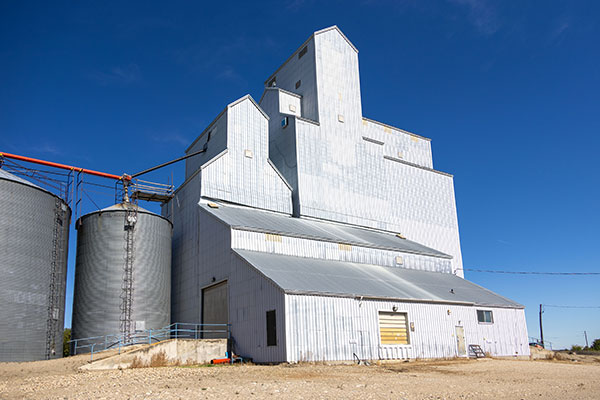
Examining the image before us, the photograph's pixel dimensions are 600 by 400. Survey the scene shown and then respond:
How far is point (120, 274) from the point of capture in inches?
1294

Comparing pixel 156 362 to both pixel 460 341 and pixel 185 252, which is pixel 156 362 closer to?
pixel 185 252

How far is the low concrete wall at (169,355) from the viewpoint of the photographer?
23.2 m

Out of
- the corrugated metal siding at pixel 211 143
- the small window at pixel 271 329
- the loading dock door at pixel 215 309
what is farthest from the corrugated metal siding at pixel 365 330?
the corrugated metal siding at pixel 211 143

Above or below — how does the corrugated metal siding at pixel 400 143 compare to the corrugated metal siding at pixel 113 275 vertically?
above

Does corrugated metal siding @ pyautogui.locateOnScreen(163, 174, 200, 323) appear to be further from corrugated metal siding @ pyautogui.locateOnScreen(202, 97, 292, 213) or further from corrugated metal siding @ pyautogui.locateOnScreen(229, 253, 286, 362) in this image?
corrugated metal siding @ pyautogui.locateOnScreen(229, 253, 286, 362)

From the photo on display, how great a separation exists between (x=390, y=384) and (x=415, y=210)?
35066 millimetres

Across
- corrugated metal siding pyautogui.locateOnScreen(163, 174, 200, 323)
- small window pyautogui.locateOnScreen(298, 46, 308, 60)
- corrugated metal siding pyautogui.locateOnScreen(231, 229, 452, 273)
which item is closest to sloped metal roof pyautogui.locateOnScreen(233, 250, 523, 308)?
corrugated metal siding pyautogui.locateOnScreen(231, 229, 452, 273)

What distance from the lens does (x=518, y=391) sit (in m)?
17.1

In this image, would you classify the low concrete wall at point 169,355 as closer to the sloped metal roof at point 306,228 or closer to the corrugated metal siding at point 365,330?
the corrugated metal siding at point 365,330

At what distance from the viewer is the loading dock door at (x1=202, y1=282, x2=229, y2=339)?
3052 centimetres

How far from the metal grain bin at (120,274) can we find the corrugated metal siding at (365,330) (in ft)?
40.1

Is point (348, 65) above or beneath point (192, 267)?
above

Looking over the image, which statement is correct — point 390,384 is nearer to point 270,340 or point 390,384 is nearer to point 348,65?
point 270,340

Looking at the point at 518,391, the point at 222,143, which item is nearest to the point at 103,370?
the point at 518,391
